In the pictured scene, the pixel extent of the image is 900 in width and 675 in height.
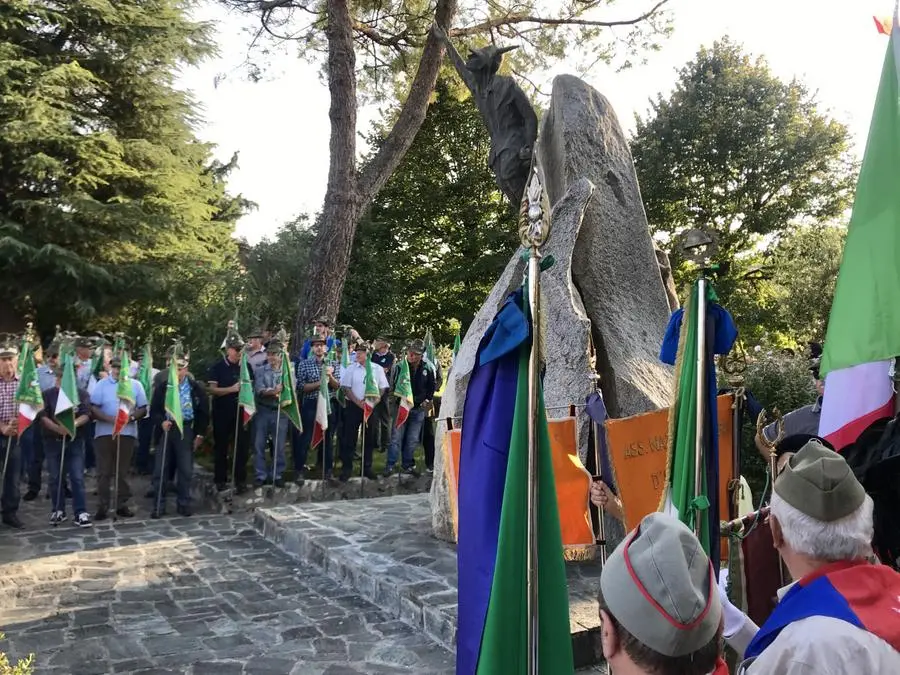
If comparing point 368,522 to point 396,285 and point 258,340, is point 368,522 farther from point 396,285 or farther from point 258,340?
point 396,285

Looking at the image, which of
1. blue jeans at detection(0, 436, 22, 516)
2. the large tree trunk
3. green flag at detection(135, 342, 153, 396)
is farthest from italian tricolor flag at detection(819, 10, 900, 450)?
the large tree trunk

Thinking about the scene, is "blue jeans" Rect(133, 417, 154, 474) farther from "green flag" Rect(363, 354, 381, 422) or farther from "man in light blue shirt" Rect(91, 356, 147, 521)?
"green flag" Rect(363, 354, 381, 422)

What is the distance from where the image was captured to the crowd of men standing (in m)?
8.34

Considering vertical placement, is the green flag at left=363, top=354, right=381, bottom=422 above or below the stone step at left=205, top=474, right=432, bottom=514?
above

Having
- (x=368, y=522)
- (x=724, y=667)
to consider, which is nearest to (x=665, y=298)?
(x=368, y=522)

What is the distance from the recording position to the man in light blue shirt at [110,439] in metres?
8.42

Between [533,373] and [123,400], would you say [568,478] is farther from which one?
[123,400]

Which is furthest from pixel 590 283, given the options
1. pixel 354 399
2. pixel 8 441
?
pixel 8 441

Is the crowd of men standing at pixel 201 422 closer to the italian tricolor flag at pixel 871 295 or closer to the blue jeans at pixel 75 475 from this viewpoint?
the blue jeans at pixel 75 475

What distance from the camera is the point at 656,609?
1451 mm

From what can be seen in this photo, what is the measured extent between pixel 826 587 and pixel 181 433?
8.19m

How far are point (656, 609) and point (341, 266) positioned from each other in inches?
509

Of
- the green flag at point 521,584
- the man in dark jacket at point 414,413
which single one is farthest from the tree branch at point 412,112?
the green flag at point 521,584

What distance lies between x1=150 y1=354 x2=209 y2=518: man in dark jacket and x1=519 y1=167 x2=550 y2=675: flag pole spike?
6.97 m
